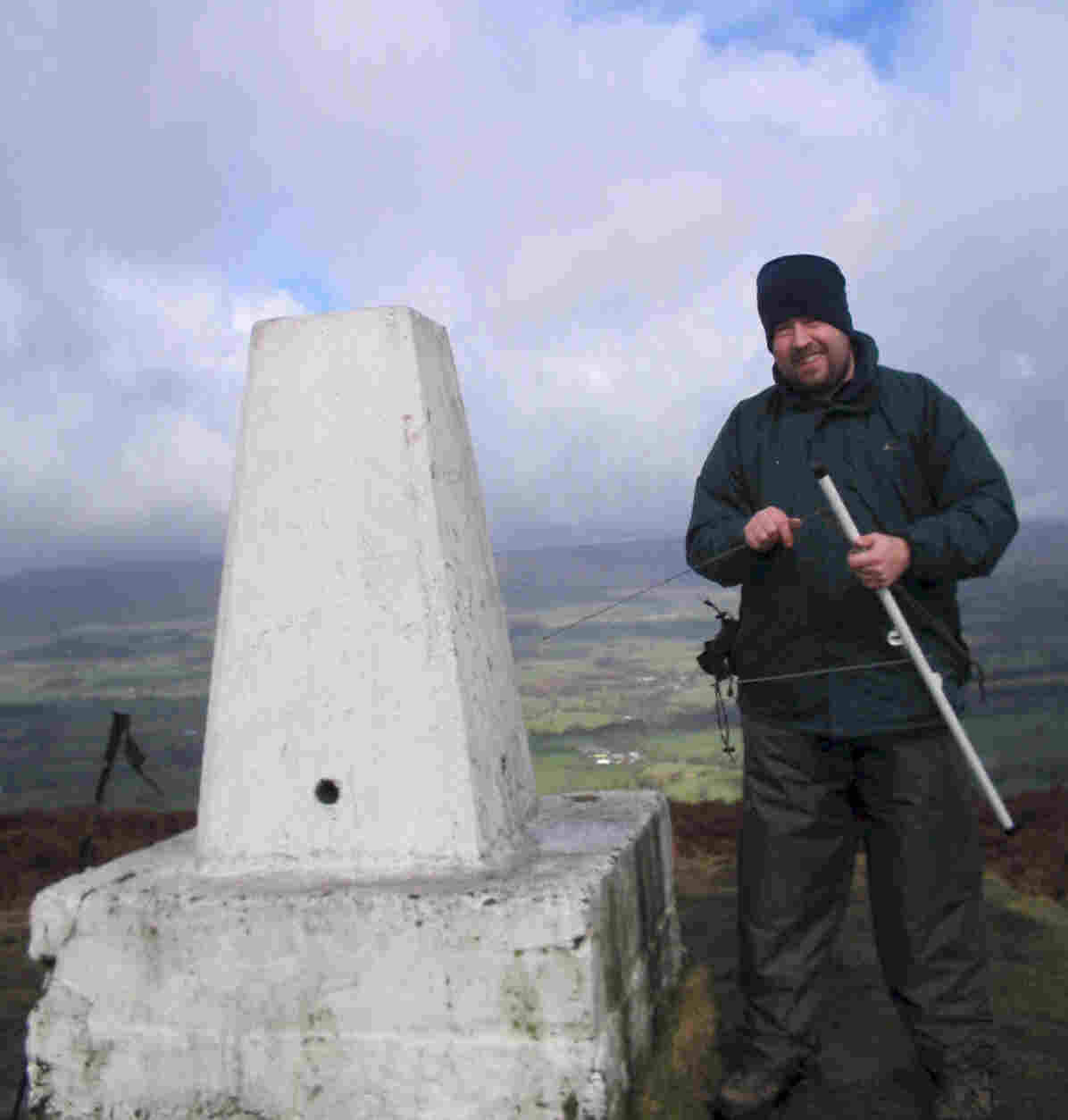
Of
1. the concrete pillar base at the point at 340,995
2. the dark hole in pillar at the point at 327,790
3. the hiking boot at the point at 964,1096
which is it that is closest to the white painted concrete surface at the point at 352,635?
the dark hole in pillar at the point at 327,790

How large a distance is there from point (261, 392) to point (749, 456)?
1572 millimetres

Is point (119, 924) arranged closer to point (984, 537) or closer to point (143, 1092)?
point (143, 1092)

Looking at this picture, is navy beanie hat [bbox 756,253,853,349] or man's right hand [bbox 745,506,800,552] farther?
navy beanie hat [bbox 756,253,853,349]

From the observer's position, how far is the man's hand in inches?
119

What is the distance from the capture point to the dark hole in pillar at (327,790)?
334 centimetres

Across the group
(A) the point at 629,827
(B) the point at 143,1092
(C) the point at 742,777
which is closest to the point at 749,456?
(C) the point at 742,777

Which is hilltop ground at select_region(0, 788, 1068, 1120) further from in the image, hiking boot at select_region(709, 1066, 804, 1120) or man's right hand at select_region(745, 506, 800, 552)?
man's right hand at select_region(745, 506, 800, 552)

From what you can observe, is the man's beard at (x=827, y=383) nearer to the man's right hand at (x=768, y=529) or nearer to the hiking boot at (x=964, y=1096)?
the man's right hand at (x=768, y=529)

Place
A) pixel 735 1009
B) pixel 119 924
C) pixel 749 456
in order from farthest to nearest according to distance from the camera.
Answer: pixel 735 1009 → pixel 749 456 → pixel 119 924

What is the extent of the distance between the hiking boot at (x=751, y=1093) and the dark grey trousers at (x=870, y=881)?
52mm

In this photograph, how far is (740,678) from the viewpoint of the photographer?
3547 mm

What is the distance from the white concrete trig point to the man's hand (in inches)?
44.5

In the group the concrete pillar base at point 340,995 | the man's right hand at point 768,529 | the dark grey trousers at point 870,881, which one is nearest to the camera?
the concrete pillar base at point 340,995

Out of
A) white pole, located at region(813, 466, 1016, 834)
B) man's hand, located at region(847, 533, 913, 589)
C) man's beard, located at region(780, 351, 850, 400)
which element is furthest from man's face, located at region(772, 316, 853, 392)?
man's hand, located at region(847, 533, 913, 589)
